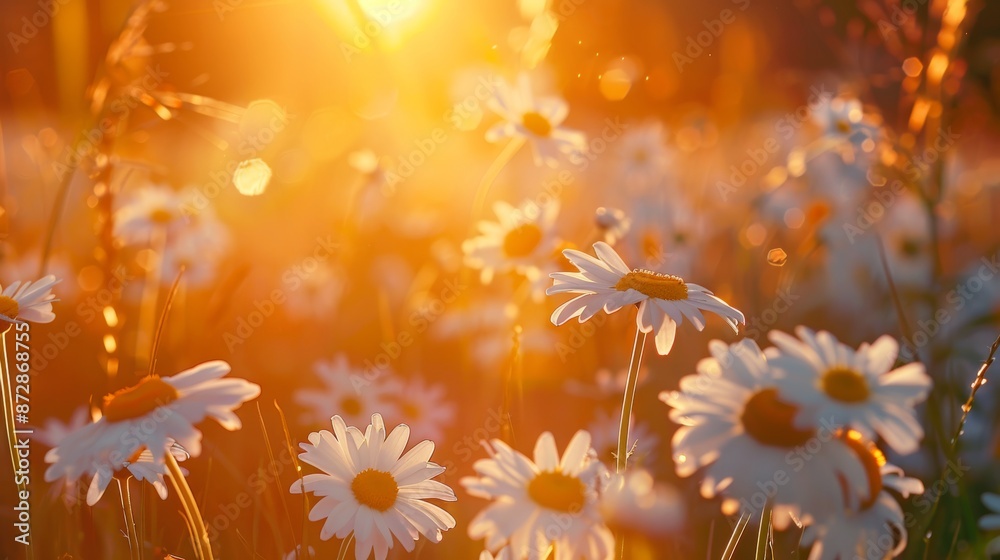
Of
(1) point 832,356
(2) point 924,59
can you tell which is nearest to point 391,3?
(2) point 924,59

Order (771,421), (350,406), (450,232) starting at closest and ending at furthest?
(771,421) → (350,406) → (450,232)

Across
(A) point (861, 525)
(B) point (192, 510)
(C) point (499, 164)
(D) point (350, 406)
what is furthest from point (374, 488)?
(C) point (499, 164)

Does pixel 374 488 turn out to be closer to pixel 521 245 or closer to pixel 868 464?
pixel 868 464

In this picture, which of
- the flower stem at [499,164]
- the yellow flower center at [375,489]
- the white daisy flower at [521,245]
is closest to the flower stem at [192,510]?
the yellow flower center at [375,489]

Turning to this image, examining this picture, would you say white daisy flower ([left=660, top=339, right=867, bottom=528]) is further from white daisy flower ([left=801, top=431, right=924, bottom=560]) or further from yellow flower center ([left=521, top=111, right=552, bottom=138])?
yellow flower center ([left=521, top=111, right=552, bottom=138])

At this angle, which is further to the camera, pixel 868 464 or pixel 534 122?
pixel 534 122

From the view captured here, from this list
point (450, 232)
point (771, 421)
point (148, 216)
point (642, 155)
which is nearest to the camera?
point (771, 421)

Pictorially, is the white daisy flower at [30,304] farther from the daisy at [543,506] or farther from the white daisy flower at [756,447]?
the white daisy flower at [756,447]
